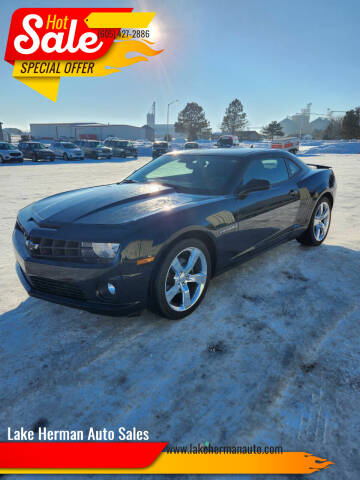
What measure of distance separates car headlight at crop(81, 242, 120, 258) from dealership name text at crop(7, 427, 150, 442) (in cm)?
111

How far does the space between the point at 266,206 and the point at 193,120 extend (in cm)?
10156

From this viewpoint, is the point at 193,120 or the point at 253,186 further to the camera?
the point at 193,120

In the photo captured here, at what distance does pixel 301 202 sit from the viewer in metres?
4.12

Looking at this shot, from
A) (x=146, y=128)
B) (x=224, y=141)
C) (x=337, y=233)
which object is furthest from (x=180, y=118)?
(x=337, y=233)

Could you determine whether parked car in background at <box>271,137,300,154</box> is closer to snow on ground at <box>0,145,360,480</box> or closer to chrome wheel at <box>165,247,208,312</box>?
snow on ground at <box>0,145,360,480</box>

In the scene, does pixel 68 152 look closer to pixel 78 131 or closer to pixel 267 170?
pixel 267 170

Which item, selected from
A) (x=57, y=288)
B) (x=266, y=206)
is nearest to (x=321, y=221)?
(x=266, y=206)

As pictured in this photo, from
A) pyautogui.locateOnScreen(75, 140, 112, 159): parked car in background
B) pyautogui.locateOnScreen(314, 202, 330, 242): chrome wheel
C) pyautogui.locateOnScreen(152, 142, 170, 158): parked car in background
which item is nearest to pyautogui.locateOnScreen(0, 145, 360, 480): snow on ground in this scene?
pyautogui.locateOnScreen(314, 202, 330, 242): chrome wheel

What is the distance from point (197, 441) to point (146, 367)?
26.0 inches

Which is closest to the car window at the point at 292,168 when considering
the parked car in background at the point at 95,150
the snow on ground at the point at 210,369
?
the snow on ground at the point at 210,369

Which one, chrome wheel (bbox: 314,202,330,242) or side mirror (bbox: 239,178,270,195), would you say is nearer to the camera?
side mirror (bbox: 239,178,270,195)

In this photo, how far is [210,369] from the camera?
2.18 meters

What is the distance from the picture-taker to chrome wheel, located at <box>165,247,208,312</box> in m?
2.68

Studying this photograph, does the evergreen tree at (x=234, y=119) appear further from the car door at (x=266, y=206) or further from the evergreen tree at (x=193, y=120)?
the car door at (x=266, y=206)
